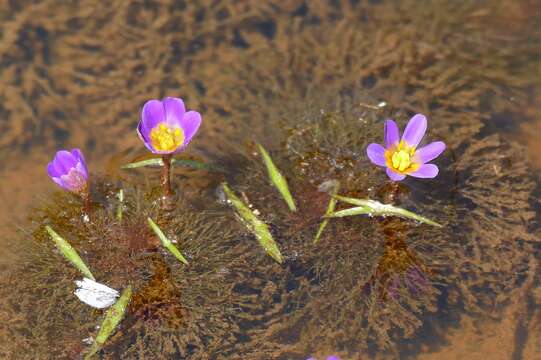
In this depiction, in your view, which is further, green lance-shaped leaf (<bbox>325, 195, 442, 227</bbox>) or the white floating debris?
green lance-shaped leaf (<bbox>325, 195, 442, 227</bbox>)

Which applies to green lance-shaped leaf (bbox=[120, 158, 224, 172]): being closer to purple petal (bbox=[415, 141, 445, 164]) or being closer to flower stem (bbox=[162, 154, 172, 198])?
flower stem (bbox=[162, 154, 172, 198])

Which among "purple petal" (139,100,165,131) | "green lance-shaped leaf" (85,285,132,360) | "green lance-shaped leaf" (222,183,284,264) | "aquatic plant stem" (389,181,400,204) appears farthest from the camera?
"aquatic plant stem" (389,181,400,204)

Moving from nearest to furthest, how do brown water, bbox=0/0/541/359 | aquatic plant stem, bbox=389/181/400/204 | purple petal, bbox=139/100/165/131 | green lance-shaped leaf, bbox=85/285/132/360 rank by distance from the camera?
green lance-shaped leaf, bbox=85/285/132/360 → purple petal, bbox=139/100/165/131 → aquatic plant stem, bbox=389/181/400/204 → brown water, bbox=0/0/541/359

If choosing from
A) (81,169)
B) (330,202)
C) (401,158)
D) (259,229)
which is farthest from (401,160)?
(81,169)

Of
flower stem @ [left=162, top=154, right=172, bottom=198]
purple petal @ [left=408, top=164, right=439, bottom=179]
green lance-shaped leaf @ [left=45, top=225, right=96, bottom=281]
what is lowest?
green lance-shaped leaf @ [left=45, top=225, right=96, bottom=281]

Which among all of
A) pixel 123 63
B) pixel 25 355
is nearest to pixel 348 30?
pixel 123 63

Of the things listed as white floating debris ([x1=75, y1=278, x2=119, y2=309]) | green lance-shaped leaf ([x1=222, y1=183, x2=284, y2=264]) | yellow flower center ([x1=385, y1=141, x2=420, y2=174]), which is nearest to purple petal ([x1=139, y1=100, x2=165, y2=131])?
green lance-shaped leaf ([x1=222, y1=183, x2=284, y2=264])

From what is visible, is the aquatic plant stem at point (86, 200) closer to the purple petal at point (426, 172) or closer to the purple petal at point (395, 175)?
the purple petal at point (395, 175)

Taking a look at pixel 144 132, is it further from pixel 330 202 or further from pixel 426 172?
pixel 426 172
